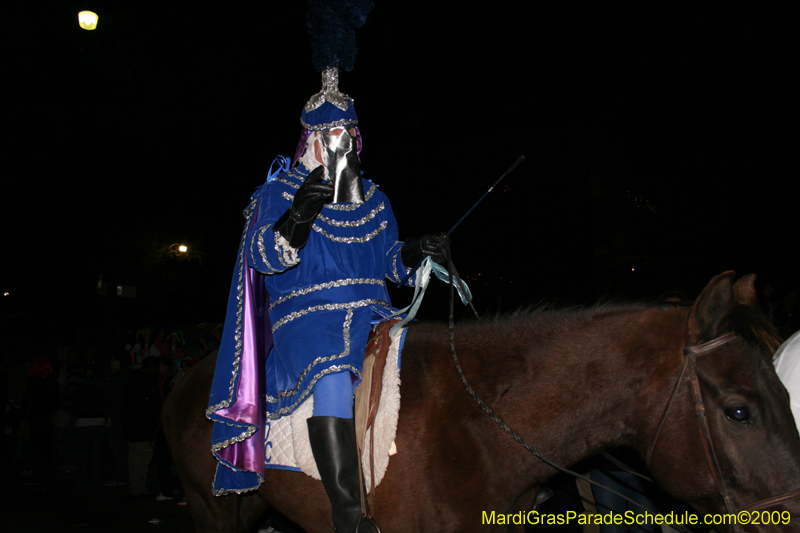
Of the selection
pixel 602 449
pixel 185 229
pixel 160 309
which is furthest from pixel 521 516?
pixel 160 309

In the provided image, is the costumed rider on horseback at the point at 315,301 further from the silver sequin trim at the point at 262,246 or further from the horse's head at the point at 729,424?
the horse's head at the point at 729,424

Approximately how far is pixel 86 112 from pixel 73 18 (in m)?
2.23

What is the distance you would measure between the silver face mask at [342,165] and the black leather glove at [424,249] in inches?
14.9

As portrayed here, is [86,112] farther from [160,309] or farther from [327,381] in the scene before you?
[327,381]

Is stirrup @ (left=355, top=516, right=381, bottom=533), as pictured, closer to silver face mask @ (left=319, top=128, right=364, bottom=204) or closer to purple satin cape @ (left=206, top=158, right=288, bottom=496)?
purple satin cape @ (left=206, top=158, right=288, bottom=496)

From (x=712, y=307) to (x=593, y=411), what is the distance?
60 cm

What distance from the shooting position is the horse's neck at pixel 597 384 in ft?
7.30

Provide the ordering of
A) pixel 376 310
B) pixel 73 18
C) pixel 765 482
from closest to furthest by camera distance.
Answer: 1. pixel 765 482
2. pixel 376 310
3. pixel 73 18

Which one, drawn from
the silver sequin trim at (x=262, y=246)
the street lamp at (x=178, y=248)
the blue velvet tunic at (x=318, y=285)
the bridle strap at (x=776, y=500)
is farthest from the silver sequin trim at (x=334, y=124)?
the street lamp at (x=178, y=248)

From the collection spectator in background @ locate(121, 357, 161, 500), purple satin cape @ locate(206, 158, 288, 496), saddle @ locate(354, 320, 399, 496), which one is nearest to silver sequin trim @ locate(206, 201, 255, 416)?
purple satin cape @ locate(206, 158, 288, 496)

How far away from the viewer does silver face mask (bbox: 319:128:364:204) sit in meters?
3.09

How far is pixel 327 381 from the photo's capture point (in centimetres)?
249

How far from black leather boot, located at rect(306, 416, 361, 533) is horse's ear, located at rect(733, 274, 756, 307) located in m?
1.73

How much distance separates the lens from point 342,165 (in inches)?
122
